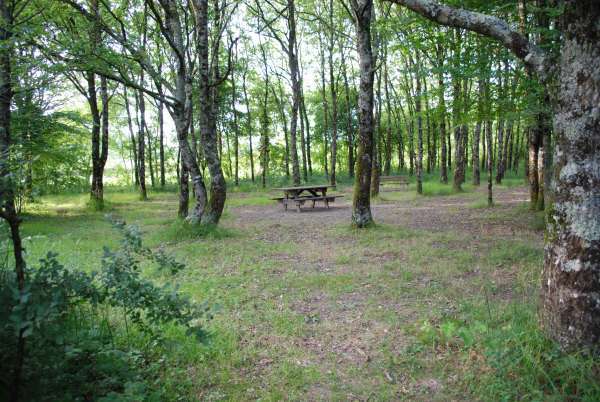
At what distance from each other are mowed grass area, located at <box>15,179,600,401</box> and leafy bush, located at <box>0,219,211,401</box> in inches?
13.7

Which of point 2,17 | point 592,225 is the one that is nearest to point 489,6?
point 592,225

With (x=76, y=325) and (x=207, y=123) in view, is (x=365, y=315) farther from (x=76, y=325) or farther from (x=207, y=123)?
(x=207, y=123)

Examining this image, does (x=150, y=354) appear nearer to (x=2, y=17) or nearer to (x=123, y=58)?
(x=123, y=58)

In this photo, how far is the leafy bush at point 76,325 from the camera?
6.29 ft

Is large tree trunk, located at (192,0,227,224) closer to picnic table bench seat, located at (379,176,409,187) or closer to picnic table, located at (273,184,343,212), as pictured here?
picnic table, located at (273,184,343,212)

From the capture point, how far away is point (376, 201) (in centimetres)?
1641

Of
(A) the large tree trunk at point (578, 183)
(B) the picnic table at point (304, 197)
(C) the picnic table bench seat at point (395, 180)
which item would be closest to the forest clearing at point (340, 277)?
(A) the large tree trunk at point (578, 183)

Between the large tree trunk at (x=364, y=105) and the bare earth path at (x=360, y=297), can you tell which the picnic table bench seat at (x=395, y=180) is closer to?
the bare earth path at (x=360, y=297)

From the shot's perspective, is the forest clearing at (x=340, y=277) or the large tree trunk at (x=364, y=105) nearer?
the forest clearing at (x=340, y=277)

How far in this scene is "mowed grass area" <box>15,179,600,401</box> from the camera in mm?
2949

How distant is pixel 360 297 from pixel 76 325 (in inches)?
132

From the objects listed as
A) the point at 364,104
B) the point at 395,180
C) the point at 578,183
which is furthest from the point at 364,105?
the point at 395,180

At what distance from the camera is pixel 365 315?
444 cm

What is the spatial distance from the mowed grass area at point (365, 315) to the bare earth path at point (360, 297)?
0.02 m
